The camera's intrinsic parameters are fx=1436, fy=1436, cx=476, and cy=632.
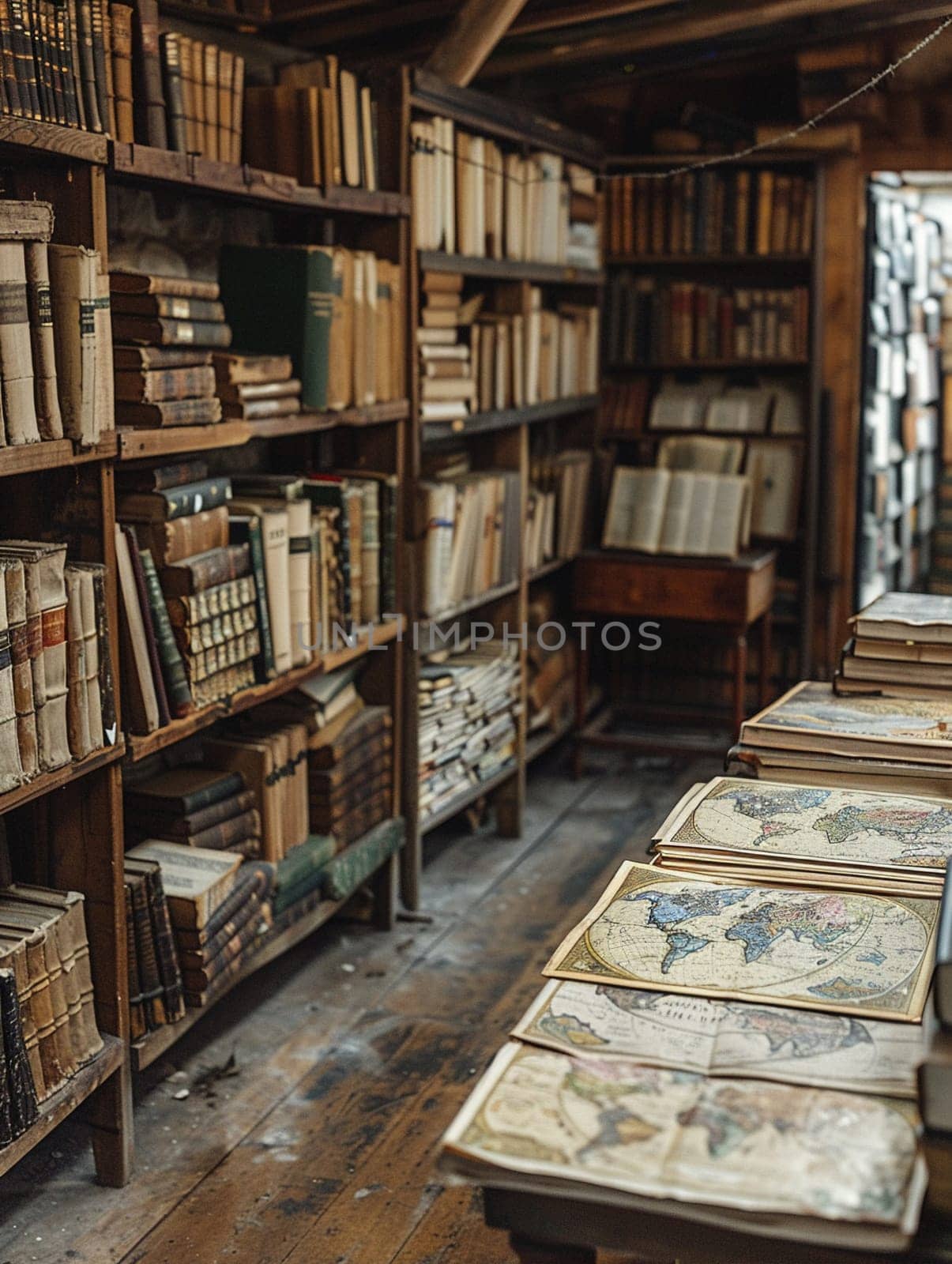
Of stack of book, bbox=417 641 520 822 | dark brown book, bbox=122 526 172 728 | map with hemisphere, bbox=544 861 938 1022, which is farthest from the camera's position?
stack of book, bbox=417 641 520 822

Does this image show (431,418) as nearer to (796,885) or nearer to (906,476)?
(796,885)

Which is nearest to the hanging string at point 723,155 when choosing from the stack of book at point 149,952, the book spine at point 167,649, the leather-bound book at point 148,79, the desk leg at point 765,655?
the leather-bound book at point 148,79

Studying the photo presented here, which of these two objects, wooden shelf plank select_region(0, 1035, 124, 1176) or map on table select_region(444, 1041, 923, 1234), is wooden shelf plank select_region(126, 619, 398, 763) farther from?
map on table select_region(444, 1041, 923, 1234)

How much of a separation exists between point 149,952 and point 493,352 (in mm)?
2110

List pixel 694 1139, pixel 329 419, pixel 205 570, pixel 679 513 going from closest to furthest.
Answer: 1. pixel 694 1139
2. pixel 205 570
3. pixel 329 419
4. pixel 679 513

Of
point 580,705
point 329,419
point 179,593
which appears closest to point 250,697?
point 179,593

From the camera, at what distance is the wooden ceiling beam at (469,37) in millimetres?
3658

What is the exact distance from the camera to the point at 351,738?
343 cm

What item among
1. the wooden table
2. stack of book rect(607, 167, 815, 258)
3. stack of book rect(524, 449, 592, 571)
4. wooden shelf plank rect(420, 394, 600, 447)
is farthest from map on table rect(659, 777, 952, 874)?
stack of book rect(607, 167, 815, 258)

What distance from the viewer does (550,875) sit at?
13.7 ft

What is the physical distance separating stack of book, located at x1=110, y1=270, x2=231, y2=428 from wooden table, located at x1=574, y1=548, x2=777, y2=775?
92.6 inches

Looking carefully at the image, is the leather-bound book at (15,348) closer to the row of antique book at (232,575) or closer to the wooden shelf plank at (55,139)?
the wooden shelf plank at (55,139)

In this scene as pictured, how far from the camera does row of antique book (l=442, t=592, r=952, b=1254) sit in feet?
3.60

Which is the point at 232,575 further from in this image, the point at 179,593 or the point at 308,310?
the point at 308,310
